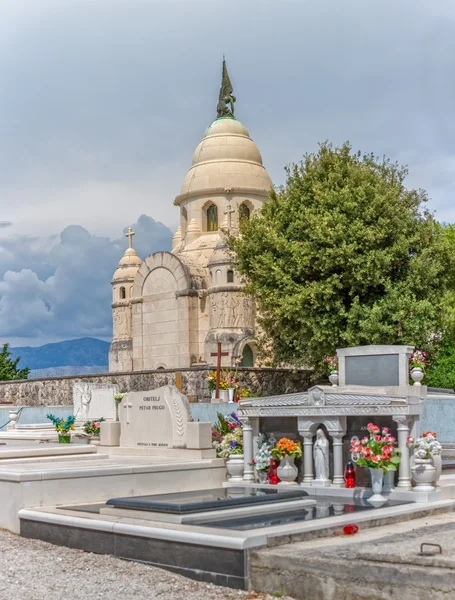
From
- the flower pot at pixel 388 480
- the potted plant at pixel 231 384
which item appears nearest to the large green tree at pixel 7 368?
the potted plant at pixel 231 384

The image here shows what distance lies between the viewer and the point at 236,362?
38094mm

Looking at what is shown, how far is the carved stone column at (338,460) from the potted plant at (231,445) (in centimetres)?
185

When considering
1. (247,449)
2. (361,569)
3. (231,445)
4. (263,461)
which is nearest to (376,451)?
(263,461)

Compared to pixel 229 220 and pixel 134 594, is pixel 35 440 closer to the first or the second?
pixel 134 594

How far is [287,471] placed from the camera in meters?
13.7

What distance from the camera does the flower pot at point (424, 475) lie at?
1234 centimetres

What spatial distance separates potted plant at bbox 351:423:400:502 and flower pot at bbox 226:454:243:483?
2.57m

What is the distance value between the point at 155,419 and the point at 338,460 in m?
4.13

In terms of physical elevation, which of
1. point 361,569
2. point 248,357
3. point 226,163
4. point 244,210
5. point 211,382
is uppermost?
point 226,163

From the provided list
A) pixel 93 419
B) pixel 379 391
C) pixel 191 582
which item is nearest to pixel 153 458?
pixel 379 391

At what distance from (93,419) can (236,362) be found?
1373 cm

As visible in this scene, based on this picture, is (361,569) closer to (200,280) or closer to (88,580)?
(88,580)

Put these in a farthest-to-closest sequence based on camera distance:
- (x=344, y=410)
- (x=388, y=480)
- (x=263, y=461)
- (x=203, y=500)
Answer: (x=263, y=461), (x=344, y=410), (x=388, y=480), (x=203, y=500)

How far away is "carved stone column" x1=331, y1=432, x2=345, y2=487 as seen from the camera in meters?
13.3
